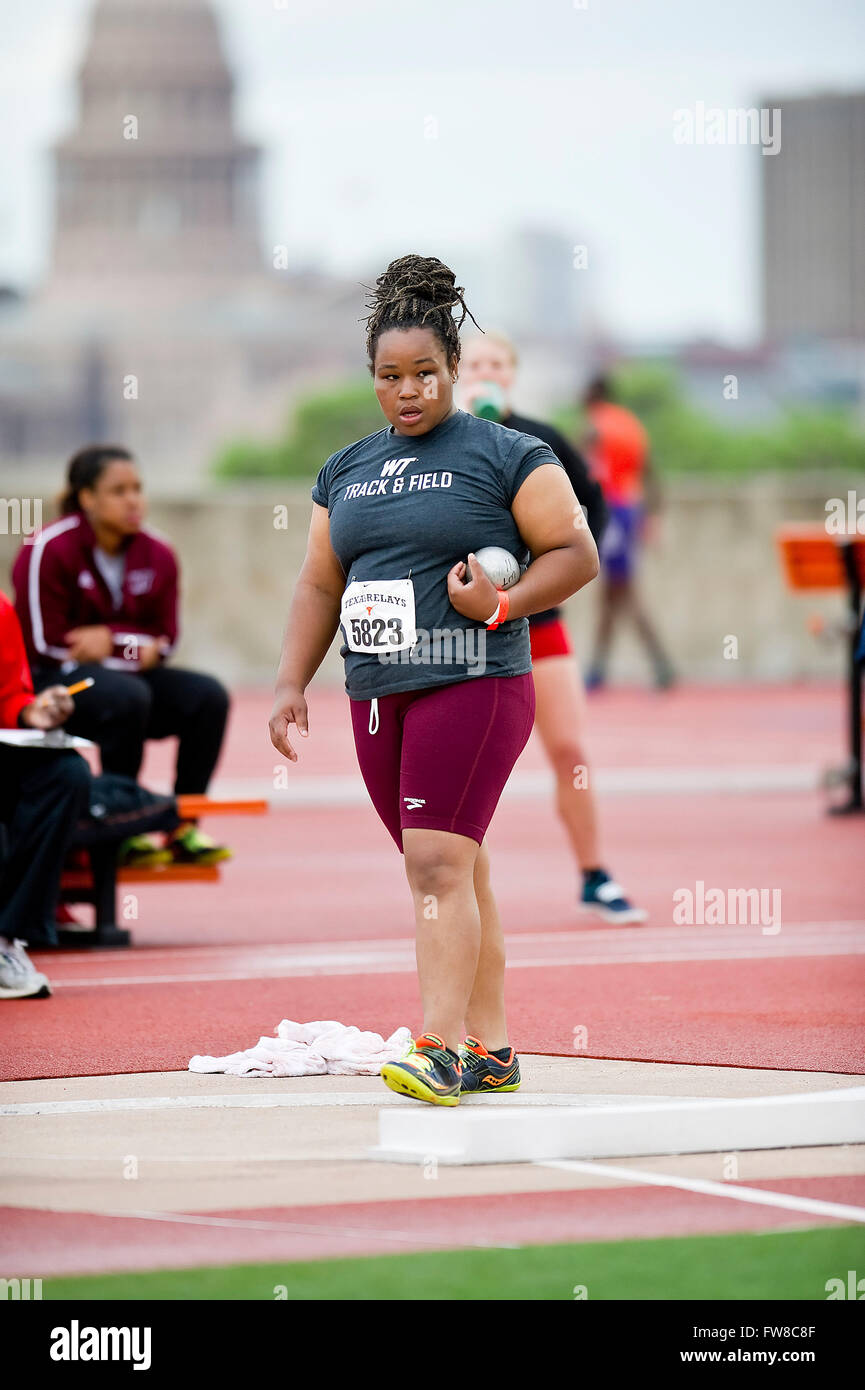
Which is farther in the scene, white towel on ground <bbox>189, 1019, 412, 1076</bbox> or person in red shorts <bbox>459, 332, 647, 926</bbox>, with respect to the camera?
person in red shorts <bbox>459, 332, 647, 926</bbox>

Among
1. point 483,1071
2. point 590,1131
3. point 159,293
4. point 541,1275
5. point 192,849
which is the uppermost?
point 159,293

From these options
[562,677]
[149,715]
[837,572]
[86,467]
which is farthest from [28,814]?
[837,572]

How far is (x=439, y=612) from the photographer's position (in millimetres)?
5148

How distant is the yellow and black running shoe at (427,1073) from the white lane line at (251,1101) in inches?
4.6

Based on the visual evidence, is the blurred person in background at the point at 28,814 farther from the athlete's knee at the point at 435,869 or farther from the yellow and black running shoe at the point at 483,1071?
the athlete's knee at the point at 435,869

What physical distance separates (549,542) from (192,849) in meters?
3.69

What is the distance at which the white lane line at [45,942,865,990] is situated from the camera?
7617 mm

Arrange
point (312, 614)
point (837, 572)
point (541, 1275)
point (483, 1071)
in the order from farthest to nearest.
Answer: point (837, 572), point (312, 614), point (483, 1071), point (541, 1275)

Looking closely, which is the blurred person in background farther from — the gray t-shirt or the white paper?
the gray t-shirt

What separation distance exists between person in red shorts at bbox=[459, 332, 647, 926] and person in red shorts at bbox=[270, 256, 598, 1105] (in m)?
2.49

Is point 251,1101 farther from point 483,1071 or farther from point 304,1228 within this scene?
point 304,1228

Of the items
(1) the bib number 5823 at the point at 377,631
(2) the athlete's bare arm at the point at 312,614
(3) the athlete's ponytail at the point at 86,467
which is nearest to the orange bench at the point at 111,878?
(3) the athlete's ponytail at the point at 86,467

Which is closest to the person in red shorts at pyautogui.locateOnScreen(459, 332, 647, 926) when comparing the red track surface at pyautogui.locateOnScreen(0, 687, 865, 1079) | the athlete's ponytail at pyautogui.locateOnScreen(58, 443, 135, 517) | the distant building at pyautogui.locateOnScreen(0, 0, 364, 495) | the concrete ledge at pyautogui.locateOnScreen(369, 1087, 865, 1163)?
the red track surface at pyautogui.locateOnScreen(0, 687, 865, 1079)
